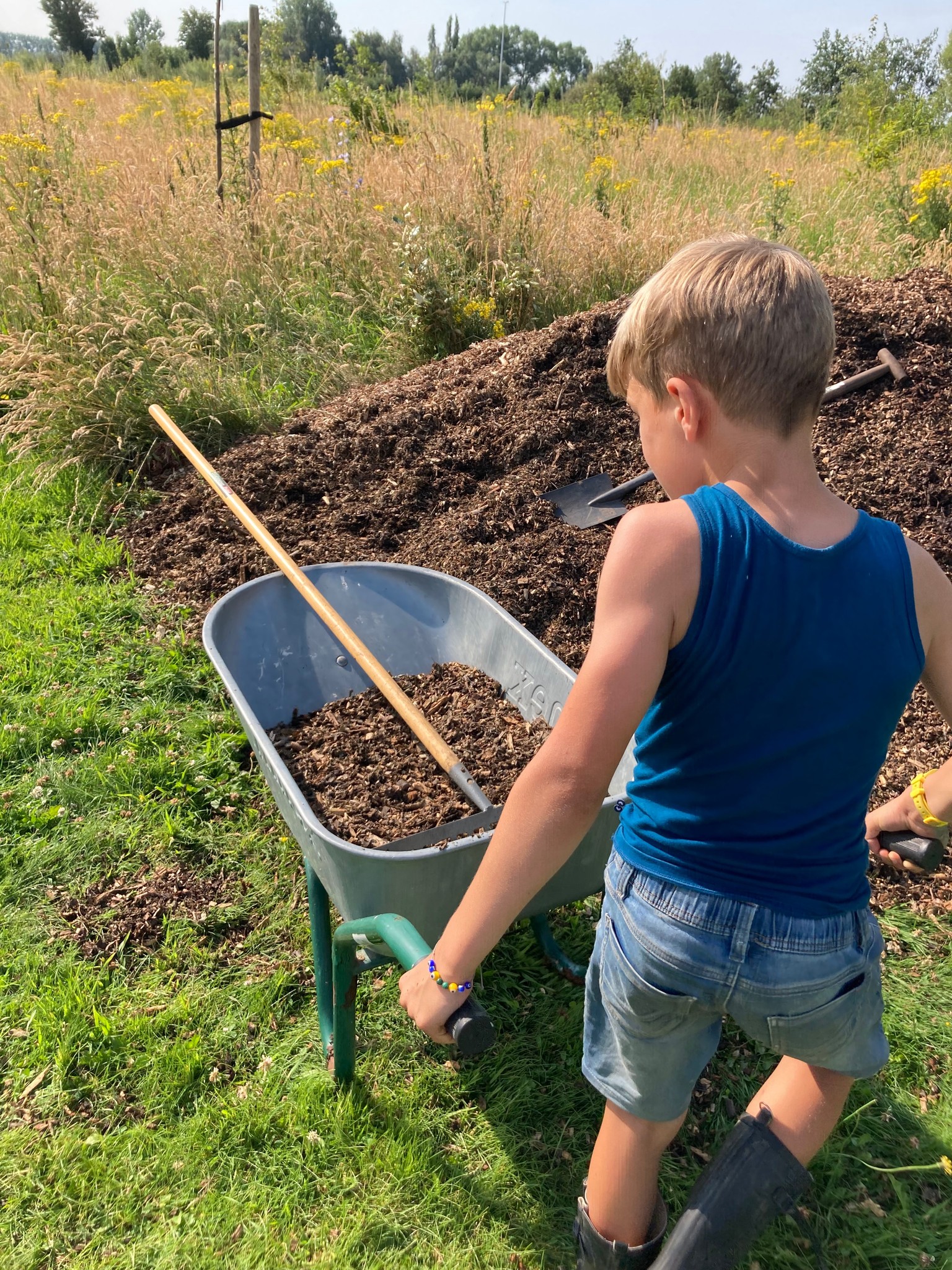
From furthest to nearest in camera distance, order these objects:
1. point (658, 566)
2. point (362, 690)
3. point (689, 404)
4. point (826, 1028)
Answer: point (362, 690) < point (826, 1028) < point (689, 404) < point (658, 566)

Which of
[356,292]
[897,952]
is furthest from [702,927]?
[356,292]

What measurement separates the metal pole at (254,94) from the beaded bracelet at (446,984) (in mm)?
6606

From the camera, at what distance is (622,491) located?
13.7 ft

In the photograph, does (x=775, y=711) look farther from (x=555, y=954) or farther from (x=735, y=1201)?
(x=555, y=954)

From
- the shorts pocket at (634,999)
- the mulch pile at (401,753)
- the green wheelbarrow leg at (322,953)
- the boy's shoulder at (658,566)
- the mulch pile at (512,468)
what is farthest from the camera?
the mulch pile at (512,468)

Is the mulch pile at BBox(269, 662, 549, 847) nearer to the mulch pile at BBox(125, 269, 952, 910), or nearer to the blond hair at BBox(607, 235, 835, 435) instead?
the mulch pile at BBox(125, 269, 952, 910)

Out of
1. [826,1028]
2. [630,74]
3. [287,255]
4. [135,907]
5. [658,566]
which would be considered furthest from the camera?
[630,74]

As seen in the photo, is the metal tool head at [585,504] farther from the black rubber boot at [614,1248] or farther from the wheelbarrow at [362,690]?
the black rubber boot at [614,1248]

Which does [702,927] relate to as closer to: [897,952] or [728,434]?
[728,434]

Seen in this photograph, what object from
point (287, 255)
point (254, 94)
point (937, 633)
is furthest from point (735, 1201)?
point (254, 94)

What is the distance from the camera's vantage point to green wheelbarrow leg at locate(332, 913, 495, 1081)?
1172 mm

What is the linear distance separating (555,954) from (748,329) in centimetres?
178

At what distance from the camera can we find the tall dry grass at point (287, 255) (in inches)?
193

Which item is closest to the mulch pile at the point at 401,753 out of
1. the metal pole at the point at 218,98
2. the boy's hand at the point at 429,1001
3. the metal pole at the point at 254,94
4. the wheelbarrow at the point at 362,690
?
the wheelbarrow at the point at 362,690
